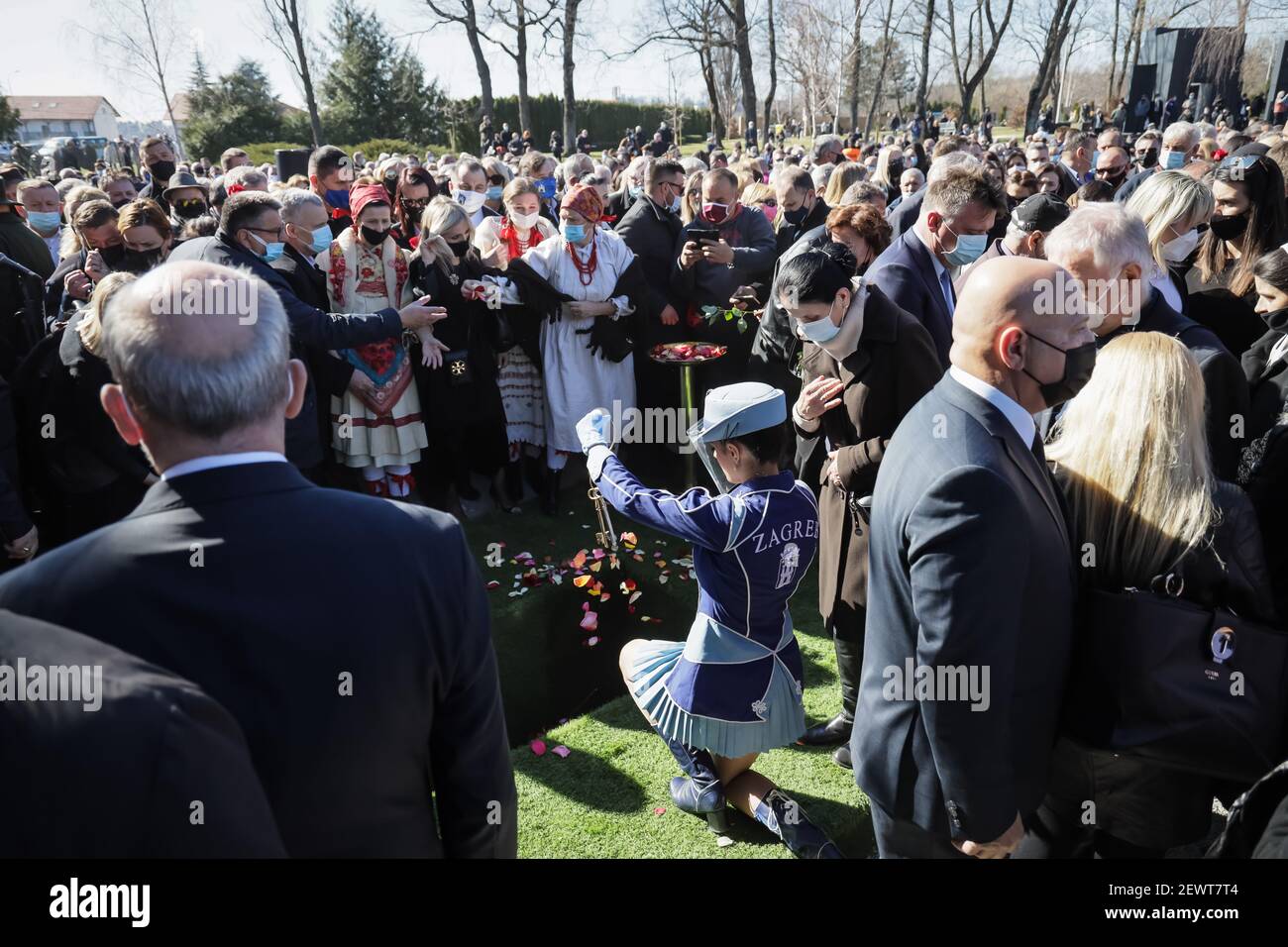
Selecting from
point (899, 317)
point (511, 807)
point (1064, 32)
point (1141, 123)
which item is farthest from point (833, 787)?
point (1064, 32)

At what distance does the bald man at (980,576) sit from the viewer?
2.00 meters

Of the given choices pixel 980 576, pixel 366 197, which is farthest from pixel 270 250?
pixel 980 576

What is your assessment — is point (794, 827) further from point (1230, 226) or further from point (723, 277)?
point (723, 277)

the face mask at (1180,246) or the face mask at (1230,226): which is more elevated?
the face mask at (1230,226)

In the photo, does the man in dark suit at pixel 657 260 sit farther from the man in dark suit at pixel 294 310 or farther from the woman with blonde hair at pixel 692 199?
the man in dark suit at pixel 294 310

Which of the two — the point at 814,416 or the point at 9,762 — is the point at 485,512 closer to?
the point at 814,416

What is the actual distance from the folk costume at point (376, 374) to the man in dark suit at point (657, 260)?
5.78 ft

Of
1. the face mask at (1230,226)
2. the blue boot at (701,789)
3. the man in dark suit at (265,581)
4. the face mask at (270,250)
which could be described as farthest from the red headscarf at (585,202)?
the man in dark suit at (265,581)

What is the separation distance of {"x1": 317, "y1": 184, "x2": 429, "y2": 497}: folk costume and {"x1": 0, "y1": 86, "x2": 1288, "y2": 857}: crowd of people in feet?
0.12

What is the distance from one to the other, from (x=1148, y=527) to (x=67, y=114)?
335ft

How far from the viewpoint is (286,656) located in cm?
137

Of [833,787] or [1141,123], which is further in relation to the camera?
[1141,123]

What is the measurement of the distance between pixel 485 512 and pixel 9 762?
5.33 m

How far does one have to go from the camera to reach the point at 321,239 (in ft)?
17.6
